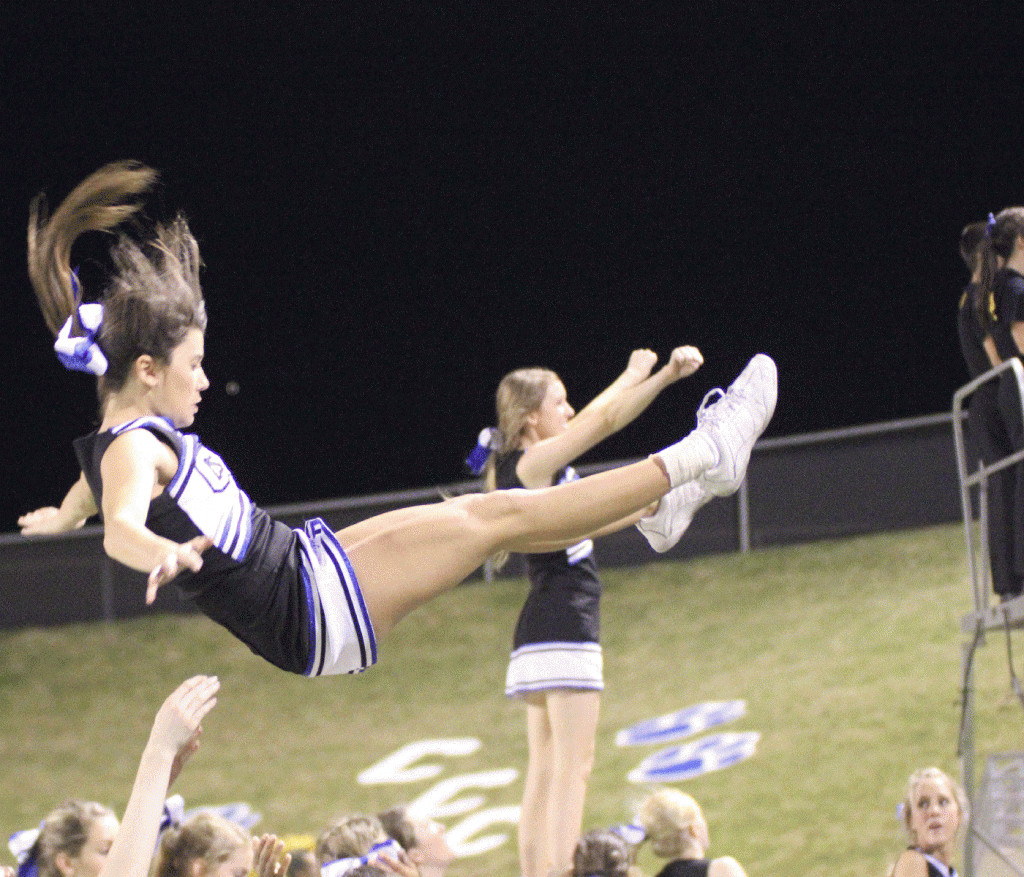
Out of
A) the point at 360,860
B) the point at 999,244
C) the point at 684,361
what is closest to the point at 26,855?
the point at 360,860

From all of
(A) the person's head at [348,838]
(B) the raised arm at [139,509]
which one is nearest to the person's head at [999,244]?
(A) the person's head at [348,838]

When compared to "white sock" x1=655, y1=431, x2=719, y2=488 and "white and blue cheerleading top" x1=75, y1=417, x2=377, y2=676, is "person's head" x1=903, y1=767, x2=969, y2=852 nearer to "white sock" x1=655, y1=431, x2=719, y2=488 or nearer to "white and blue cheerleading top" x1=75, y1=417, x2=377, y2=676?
"white sock" x1=655, y1=431, x2=719, y2=488

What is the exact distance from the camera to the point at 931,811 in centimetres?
371

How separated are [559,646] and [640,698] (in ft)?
12.1

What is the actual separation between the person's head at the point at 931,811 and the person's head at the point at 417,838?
1.29 m

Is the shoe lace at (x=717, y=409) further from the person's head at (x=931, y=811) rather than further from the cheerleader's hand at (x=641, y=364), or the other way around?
the person's head at (x=931, y=811)

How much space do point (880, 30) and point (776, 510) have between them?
3.59m

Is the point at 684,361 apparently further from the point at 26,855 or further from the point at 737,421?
the point at 26,855

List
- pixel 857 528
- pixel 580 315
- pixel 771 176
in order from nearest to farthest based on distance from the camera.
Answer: pixel 857 528, pixel 771 176, pixel 580 315

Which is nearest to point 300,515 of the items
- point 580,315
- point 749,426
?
point 580,315

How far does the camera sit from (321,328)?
1174cm

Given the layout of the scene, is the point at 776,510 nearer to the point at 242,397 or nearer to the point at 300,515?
the point at 300,515

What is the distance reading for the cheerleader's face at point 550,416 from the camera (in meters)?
4.05

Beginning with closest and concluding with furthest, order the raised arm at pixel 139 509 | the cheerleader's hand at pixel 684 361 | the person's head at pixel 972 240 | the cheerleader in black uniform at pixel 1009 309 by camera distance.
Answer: the raised arm at pixel 139 509 → the cheerleader's hand at pixel 684 361 → the cheerleader in black uniform at pixel 1009 309 → the person's head at pixel 972 240
